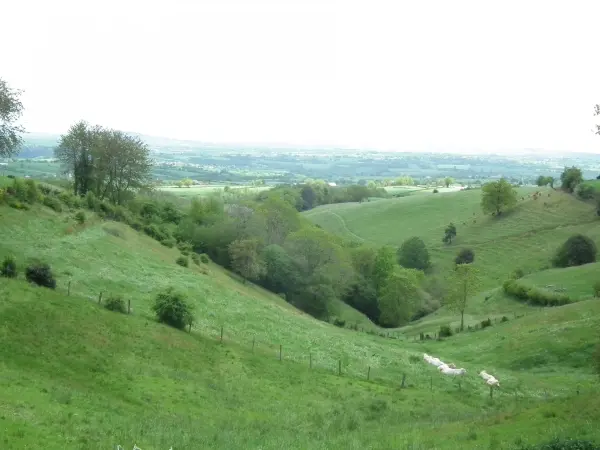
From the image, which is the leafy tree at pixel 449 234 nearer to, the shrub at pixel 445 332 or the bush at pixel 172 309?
the shrub at pixel 445 332

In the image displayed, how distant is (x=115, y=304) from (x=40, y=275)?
433 centimetres

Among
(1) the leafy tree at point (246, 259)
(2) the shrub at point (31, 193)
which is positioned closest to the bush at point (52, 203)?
(2) the shrub at point (31, 193)

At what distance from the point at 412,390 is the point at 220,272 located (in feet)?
121

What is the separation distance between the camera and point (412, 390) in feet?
110

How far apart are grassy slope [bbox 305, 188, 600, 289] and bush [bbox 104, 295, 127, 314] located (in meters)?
67.4

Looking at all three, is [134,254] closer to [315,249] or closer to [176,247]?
[176,247]

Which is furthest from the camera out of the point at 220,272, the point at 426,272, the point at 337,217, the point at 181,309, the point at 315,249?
the point at 337,217

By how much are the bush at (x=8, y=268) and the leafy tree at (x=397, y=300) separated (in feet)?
171

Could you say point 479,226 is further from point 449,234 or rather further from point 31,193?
point 31,193

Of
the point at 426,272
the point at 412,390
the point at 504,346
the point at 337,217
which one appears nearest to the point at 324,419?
the point at 412,390

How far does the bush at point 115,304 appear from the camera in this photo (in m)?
32.8

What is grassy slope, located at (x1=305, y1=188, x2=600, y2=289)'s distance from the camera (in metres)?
99.5

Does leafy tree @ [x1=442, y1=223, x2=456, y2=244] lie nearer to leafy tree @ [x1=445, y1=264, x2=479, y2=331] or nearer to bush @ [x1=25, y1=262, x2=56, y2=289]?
leafy tree @ [x1=445, y1=264, x2=479, y2=331]

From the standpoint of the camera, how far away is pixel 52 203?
55.2 metres
